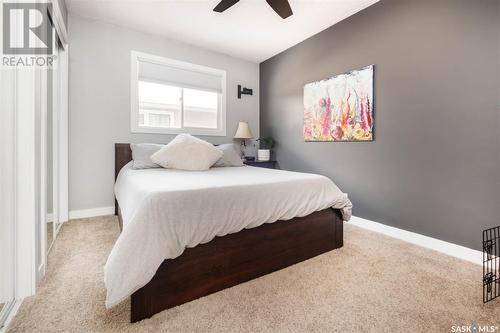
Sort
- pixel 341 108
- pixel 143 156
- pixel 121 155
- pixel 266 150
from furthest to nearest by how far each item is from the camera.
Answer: pixel 266 150, pixel 121 155, pixel 341 108, pixel 143 156

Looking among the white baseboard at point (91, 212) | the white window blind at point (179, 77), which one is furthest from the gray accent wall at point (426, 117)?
the white baseboard at point (91, 212)

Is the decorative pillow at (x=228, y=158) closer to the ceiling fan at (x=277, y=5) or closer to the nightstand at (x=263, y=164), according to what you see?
the nightstand at (x=263, y=164)

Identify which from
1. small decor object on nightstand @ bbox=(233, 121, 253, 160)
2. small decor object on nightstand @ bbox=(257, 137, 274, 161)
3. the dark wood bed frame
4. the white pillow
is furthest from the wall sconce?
the dark wood bed frame

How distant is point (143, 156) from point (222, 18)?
200 cm

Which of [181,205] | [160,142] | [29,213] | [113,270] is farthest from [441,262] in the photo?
[160,142]

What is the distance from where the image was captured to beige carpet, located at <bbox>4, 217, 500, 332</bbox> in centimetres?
118

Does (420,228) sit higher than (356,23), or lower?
lower

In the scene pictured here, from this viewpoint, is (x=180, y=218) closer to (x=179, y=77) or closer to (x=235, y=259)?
(x=235, y=259)

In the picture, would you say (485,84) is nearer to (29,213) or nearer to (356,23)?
(356,23)

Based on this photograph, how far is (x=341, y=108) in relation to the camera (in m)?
2.94

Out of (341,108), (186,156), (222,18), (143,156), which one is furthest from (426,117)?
(143,156)

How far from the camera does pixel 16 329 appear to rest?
113cm

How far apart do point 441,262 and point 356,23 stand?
105 inches

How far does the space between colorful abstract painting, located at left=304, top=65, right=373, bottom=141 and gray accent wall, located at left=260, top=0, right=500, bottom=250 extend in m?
0.10
